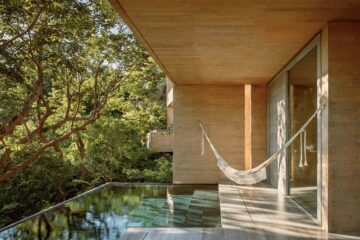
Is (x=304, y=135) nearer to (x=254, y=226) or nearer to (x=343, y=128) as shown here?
(x=343, y=128)

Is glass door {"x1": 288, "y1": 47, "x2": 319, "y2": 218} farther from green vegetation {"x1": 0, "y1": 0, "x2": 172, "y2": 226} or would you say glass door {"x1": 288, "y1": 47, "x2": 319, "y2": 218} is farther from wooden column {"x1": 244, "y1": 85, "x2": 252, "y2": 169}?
green vegetation {"x1": 0, "y1": 0, "x2": 172, "y2": 226}

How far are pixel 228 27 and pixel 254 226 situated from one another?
2049 millimetres

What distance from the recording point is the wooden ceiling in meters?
3.23

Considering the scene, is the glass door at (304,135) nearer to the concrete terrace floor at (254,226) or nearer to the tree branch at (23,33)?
the concrete terrace floor at (254,226)

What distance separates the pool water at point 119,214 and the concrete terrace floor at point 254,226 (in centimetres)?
23

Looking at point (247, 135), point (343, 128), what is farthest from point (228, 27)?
point (247, 135)

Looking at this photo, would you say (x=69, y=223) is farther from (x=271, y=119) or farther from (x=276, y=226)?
(x=271, y=119)

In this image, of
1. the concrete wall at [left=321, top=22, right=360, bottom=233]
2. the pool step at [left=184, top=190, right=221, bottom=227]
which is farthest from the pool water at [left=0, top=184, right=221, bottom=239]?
the concrete wall at [left=321, top=22, right=360, bottom=233]

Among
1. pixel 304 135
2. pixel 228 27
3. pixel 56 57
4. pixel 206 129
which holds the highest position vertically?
pixel 56 57

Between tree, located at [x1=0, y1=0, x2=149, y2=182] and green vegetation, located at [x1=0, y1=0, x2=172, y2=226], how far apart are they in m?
0.02

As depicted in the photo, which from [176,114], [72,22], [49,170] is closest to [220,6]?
[72,22]

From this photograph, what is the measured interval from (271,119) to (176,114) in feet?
6.67

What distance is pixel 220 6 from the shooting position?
10.7 feet

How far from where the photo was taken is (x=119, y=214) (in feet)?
16.8
